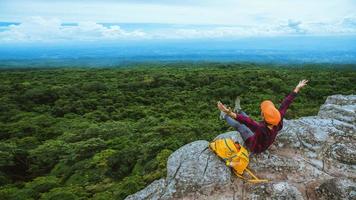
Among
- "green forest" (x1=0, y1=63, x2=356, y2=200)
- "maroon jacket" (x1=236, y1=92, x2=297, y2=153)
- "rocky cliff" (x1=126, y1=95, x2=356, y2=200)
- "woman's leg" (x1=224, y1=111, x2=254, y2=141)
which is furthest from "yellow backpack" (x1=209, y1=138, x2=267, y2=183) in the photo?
"green forest" (x1=0, y1=63, x2=356, y2=200)

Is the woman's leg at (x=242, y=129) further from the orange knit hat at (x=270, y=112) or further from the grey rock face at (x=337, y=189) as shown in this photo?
the grey rock face at (x=337, y=189)

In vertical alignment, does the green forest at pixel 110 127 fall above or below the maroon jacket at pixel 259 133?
below

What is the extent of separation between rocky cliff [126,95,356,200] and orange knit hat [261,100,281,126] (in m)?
1.77

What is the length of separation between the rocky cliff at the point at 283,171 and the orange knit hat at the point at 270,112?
177cm

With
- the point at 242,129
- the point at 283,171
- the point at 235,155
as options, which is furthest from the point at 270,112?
the point at 283,171

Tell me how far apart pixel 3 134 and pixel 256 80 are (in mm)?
44510

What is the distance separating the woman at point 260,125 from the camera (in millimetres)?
9430

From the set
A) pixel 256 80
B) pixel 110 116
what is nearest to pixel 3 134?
pixel 110 116

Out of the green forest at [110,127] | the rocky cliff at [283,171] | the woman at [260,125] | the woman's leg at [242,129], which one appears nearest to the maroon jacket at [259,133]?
the woman at [260,125]

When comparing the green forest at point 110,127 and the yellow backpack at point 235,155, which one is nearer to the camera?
the yellow backpack at point 235,155

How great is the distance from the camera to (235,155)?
979 cm

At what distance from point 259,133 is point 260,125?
0.93 ft

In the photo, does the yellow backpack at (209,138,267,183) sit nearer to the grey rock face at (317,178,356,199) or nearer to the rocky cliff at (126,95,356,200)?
the rocky cliff at (126,95,356,200)

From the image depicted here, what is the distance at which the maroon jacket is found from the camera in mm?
9868
